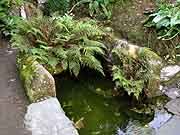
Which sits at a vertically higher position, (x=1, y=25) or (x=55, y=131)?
(x=1, y=25)

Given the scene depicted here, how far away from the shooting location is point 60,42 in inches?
273

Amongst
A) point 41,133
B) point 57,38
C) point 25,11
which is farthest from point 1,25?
point 41,133

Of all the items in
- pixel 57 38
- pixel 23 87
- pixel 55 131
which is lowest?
pixel 55 131

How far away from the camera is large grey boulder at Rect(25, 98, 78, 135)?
16.4 ft

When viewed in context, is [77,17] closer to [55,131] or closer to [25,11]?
[25,11]

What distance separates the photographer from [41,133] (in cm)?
492

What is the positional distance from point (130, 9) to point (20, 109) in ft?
12.8

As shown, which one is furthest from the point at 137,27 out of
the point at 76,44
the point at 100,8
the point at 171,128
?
the point at 171,128

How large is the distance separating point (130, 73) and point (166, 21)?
4.94 ft

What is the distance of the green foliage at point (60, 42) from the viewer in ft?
21.8

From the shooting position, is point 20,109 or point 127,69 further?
point 127,69

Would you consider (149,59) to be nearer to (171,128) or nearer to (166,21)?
(166,21)

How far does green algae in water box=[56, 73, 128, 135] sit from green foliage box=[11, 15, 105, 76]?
299 mm

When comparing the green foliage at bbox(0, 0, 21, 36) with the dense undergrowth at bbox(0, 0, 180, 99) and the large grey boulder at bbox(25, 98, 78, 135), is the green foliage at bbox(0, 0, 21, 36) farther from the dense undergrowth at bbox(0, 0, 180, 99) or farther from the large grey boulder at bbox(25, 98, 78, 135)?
the large grey boulder at bbox(25, 98, 78, 135)
